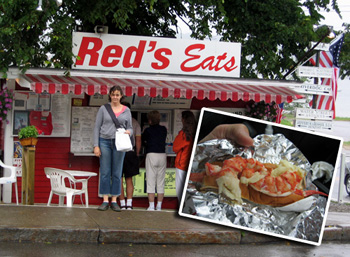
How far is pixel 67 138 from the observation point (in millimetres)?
10016

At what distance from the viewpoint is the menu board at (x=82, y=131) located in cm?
999

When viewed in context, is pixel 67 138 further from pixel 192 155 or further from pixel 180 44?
pixel 192 155

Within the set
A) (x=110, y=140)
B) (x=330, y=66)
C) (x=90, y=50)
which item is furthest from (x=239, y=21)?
(x=110, y=140)

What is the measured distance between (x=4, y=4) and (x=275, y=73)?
7640 millimetres

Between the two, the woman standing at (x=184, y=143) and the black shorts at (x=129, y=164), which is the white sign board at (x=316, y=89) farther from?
the black shorts at (x=129, y=164)

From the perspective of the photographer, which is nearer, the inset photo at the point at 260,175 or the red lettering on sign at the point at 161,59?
the inset photo at the point at 260,175

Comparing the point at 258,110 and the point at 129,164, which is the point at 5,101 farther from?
the point at 258,110

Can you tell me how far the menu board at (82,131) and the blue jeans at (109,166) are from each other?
233 cm

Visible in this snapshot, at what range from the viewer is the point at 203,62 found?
33.9 feet

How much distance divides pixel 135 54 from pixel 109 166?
3.02 metres

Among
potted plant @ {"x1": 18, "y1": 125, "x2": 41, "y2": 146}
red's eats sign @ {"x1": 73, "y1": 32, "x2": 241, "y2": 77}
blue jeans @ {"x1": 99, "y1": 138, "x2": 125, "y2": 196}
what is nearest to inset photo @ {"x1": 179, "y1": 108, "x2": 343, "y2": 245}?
blue jeans @ {"x1": 99, "y1": 138, "x2": 125, "y2": 196}

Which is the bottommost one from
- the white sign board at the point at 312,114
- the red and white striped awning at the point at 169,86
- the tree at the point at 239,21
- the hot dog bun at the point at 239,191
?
the hot dog bun at the point at 239,191

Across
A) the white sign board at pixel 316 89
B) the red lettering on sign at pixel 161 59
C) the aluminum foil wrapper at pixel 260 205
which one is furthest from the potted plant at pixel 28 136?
the white sign board at pixel 316 89

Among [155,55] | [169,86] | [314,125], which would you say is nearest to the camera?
[169,86]
